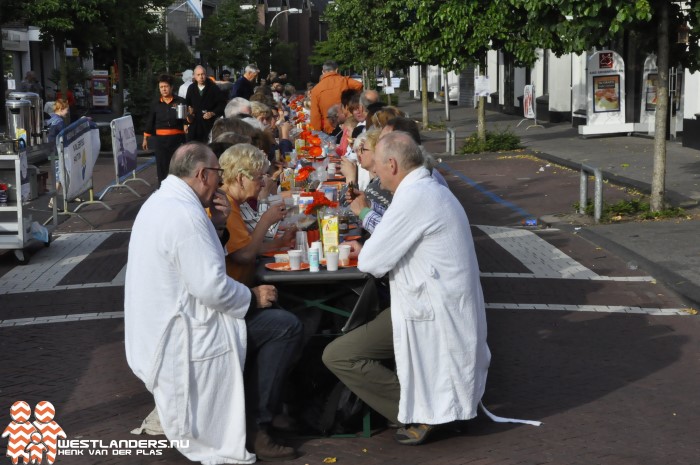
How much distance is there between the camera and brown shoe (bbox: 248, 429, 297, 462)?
5465 millimetres

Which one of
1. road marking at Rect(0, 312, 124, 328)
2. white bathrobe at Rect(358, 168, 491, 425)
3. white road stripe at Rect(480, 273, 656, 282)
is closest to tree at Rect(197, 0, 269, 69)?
white road stripe at Rect(480, 273, 656, 282)

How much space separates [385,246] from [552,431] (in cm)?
148

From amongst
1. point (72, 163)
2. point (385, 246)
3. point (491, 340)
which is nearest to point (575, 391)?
point (491, 340)

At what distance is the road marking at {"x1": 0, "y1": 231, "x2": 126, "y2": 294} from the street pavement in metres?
0.03

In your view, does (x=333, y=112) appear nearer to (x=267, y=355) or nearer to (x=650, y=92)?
(x=267, y=355)

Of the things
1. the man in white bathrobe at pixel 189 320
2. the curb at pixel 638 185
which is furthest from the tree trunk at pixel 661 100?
the man in white bathrobe at pixel 189 320

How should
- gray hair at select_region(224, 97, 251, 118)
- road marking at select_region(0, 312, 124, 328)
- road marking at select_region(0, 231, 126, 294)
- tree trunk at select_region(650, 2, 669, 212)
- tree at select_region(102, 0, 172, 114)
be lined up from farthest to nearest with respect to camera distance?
tree at select_region(102, 0, 172, 114)
tree trunk at select_region(650, 2, 669, 212)
gray hair at select_region(224, 97, 251, 118)
road marking at select_region(0, 231, 126, 294)
road marking at select_region(0, 312, 124, 328)

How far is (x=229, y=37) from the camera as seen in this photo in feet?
232

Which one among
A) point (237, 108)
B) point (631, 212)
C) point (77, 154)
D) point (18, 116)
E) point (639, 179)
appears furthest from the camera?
point (18, 116)

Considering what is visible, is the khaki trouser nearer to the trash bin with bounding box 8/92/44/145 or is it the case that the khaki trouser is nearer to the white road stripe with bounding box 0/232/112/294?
the white road stripe with bounding box 0/232/112/294

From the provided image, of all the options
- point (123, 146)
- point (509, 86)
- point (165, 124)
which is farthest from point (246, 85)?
point (509, 86)

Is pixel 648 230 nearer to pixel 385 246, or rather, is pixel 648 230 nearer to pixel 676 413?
pixel 676 413

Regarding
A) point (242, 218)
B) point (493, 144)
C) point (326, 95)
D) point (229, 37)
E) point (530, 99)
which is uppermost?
point (229, 37)

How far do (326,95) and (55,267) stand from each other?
7123 millimetres
